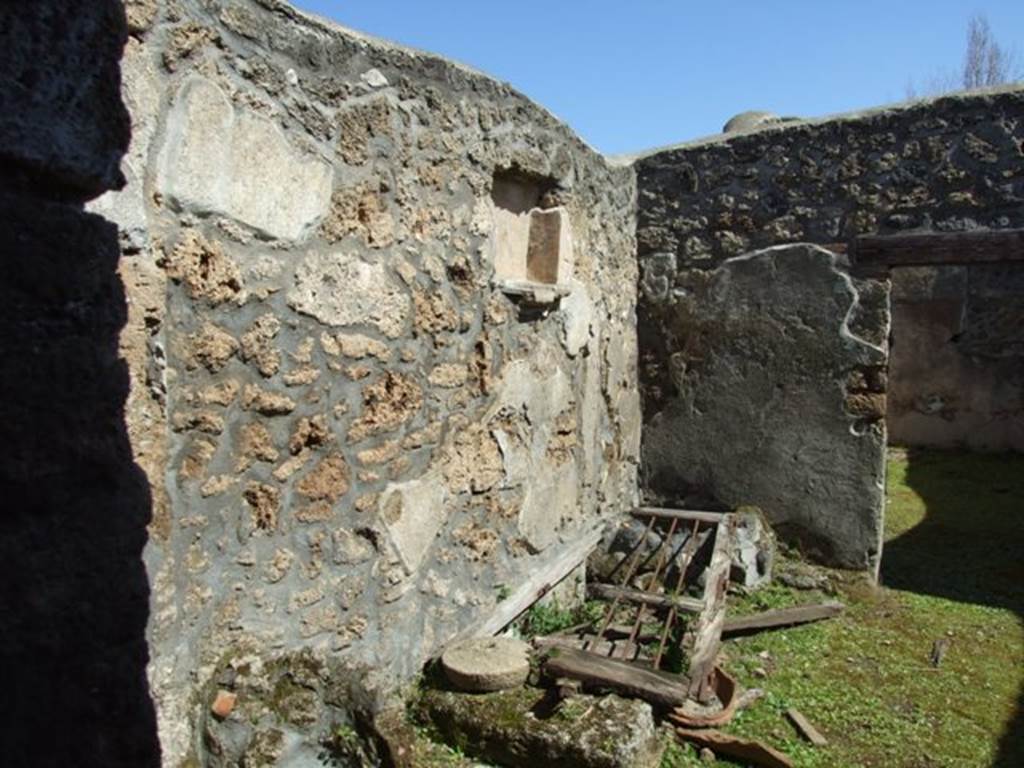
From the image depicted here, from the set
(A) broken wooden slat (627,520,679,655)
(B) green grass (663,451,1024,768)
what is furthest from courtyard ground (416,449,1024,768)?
(A) broken wooden slat (627,520,679,655)

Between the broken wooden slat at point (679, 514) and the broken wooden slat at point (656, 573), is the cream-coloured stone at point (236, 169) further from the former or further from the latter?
the broken wooden slat at point (679, 514)

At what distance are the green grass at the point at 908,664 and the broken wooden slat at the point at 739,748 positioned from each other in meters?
0.08

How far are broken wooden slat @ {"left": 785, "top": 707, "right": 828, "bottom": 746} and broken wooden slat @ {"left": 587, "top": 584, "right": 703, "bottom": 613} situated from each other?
1.99 ft

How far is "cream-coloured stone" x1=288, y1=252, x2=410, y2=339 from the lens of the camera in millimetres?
2541

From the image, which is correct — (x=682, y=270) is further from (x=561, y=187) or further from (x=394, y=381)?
(x=394, y=381)

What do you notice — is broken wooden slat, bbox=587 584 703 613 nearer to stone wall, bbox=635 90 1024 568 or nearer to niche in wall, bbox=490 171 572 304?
stone wall, bbox=635 90 1024 568

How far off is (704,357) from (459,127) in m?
2.51

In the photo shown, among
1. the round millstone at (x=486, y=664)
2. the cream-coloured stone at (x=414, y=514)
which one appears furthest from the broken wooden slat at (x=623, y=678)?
the cream-coloured stone at (x=414, y=514)

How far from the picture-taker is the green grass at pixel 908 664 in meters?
3.20

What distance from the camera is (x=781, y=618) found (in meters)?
4.34

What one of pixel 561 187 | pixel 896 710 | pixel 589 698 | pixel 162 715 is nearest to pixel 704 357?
pixel 561 187

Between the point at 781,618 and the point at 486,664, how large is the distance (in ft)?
6.14

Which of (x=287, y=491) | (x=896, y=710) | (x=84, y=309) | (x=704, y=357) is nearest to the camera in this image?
(x=84, y=309)

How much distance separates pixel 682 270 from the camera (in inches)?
206
